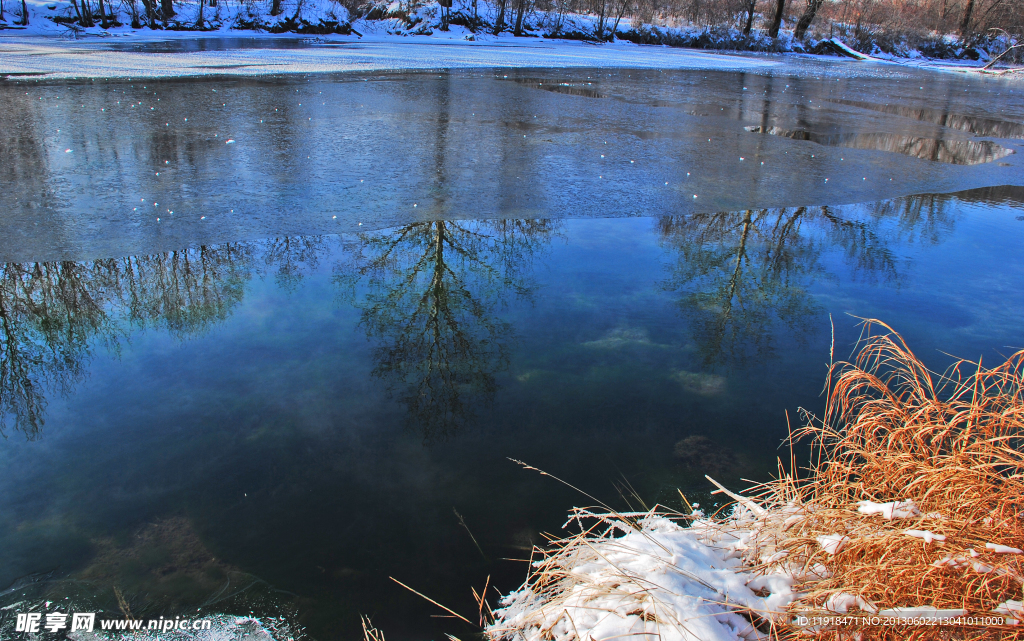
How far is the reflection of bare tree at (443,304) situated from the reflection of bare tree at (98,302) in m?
0.73

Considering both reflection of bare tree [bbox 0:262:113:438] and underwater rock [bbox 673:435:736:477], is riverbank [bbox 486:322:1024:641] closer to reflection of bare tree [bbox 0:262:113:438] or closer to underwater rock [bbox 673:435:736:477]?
underwater rock [bbox 673:435:736:477]

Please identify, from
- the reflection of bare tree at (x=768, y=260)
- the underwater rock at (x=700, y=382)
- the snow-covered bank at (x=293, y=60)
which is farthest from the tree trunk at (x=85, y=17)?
the underwater rock at (x=700, y=382)

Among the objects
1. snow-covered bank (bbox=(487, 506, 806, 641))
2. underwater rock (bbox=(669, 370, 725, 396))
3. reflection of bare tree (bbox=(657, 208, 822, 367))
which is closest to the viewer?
snow-covered bank (bbox=(487, 506, 806, 641))

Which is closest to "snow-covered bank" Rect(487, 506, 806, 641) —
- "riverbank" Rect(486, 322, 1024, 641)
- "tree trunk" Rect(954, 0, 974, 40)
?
"riverbank" Rect(486, 322, 1024, 641)

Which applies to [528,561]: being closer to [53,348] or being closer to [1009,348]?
[53,348]

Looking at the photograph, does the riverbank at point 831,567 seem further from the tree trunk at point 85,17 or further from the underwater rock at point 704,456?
the tree trunk at point 85,17

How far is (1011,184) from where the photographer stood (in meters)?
8.55

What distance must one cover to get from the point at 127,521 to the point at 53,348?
181cm

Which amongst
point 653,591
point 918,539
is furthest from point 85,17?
point 918,539

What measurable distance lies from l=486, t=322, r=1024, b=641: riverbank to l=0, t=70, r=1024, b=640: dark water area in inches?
15.0

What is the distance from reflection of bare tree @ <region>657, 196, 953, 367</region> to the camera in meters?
4.57

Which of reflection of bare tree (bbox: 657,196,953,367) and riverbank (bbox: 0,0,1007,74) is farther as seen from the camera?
riverbank (bbox: 0,0,1007,74)

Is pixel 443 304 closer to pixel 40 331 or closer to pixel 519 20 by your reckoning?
pixel 40 331

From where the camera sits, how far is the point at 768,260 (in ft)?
18.9
